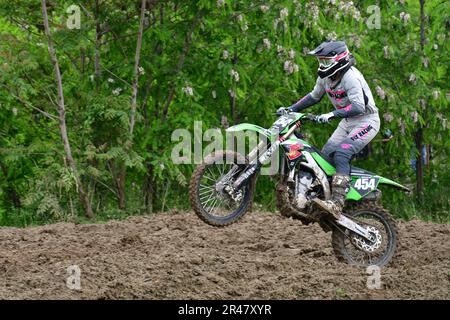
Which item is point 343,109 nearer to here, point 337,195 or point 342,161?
point 342,161

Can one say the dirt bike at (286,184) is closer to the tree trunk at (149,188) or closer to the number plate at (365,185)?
the number plate at (365,185)

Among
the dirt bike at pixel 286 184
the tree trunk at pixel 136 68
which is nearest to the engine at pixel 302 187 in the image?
the dirt bike at pixel 286 184

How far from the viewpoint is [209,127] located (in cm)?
1462

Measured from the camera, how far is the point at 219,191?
9609 millimetres

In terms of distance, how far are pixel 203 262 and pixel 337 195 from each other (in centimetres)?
148

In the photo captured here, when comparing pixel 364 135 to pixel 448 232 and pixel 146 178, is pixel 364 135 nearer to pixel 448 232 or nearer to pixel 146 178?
pixel 448 232

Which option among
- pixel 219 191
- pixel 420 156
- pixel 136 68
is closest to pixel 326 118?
pixel 219 191

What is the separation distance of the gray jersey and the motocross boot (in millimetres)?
615

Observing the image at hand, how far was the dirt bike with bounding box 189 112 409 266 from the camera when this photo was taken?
378 inches

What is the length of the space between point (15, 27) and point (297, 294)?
8170mm

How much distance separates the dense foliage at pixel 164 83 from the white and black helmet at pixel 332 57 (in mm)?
4281

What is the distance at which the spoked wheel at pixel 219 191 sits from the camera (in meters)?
9.52

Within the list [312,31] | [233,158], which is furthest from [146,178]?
[233,158]

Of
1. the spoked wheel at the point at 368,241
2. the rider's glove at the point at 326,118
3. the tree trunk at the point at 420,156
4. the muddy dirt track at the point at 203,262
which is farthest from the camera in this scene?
the tree trunk at the point at 420,156
